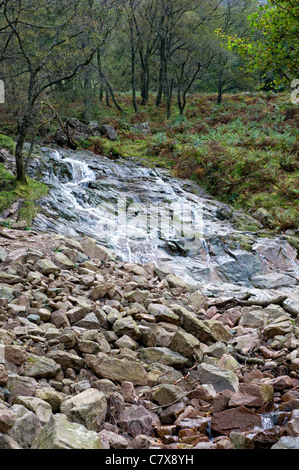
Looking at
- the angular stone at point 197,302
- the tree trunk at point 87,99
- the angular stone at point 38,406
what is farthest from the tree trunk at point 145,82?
the angular stone at point 38,406

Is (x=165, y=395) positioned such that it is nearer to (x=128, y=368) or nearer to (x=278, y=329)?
(x=128, y=368)

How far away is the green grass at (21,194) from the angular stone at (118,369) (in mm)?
5766

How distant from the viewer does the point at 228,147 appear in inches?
690

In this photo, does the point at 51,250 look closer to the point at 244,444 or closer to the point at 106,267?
the point at 106,267

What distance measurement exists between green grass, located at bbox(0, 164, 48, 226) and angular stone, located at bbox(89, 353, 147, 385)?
5.77 metres

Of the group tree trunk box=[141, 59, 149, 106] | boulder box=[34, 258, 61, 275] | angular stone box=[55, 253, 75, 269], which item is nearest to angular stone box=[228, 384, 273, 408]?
boulder box=[34, 258, 61, 275]

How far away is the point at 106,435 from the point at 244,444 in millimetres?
1067

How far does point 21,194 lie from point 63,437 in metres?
8.26

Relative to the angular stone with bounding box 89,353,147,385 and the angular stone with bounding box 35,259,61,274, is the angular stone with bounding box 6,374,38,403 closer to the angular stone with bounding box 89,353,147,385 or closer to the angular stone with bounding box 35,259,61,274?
the angular stone with bounding box 89,353,147,385

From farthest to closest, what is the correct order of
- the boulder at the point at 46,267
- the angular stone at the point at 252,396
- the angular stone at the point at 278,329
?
the boulder at the point at 46,267 < the angular stone at the point at 278,329 < the angular stone at the point at 252,396

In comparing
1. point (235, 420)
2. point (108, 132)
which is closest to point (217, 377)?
point (235, 420)

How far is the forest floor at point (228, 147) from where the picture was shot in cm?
1474

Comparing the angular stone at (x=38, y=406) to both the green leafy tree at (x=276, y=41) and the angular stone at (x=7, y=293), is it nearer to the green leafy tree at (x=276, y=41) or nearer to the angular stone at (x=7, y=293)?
the angular stone at (x=7, y=293)

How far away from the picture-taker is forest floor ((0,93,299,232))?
14.7 metres
